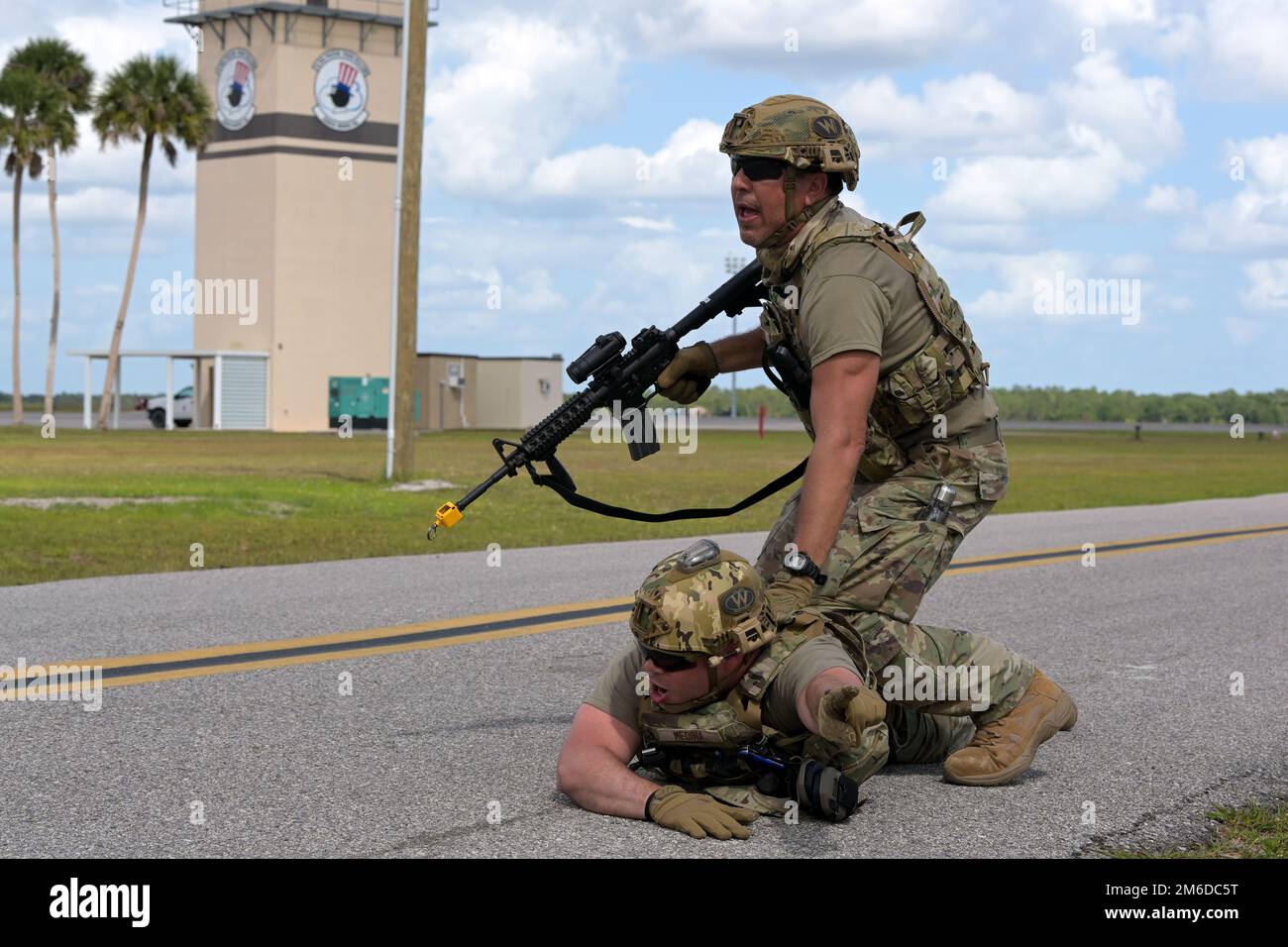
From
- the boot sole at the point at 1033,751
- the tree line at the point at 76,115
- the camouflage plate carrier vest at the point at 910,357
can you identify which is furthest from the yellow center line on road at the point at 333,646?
the tree line at the point at 76,115

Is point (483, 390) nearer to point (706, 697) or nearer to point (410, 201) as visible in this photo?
point (410, 201)

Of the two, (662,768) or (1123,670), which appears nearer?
(662,768)

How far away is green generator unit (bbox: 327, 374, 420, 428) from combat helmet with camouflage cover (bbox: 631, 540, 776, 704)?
55.5m

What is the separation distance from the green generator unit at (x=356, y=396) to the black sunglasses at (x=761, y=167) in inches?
Answer: 2169

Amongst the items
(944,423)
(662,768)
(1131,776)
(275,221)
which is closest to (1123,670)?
(1131,776)

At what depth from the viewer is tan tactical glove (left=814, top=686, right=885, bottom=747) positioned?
4.08 metres

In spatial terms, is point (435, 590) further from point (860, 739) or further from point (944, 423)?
point (860, 739)

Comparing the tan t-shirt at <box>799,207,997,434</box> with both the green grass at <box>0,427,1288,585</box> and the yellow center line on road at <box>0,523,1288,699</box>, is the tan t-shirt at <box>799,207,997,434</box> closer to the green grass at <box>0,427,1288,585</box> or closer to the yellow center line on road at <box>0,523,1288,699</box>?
the yellow center line on road at <box>0,523,1288,699</box>

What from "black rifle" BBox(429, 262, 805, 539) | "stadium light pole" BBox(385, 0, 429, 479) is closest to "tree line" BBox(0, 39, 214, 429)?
"stadium light pole" BBox(385, 0, 429, 479)

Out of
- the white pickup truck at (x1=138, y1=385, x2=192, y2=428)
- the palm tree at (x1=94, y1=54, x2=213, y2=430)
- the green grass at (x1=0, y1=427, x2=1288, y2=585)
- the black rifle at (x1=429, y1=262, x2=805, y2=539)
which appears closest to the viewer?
the black rifle at (x1=429, y1=262, x2=805, y2=539)

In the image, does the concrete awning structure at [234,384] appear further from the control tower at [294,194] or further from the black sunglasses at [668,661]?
the black sunglasses at [668,661]

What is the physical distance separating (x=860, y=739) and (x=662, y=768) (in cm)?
90

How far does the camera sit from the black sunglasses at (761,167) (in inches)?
195

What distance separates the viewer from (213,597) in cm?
989
